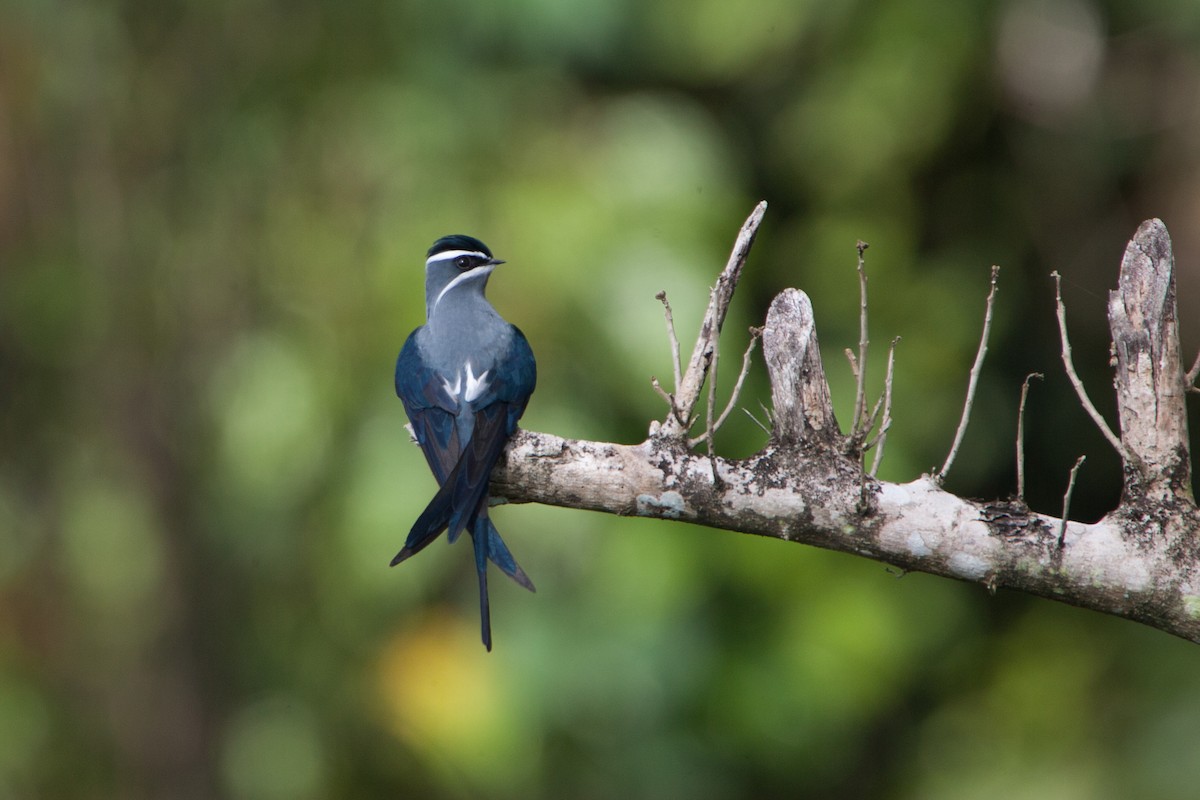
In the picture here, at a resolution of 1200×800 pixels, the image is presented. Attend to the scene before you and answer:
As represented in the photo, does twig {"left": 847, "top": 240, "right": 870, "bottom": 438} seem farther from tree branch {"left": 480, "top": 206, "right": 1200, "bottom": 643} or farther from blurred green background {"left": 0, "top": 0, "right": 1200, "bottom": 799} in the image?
blurred green background {"left": 0, "top": 0, "right": 1200, "bottom": 799}

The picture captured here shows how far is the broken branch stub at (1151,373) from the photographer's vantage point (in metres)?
2.71

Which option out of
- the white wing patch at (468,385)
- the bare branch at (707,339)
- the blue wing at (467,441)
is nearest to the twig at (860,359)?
the bare branch at (707,339)

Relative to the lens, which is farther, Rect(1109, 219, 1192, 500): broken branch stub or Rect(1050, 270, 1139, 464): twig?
Rect(1109, 219, 1192, 500): broken branch stub

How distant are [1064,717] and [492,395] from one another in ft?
15.4

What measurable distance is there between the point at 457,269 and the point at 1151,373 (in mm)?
2160

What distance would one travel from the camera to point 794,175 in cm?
710

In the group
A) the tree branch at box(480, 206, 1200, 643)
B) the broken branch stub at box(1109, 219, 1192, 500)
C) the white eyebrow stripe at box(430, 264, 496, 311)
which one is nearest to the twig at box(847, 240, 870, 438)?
the tree branch at box(480, 206, 1200, 643)

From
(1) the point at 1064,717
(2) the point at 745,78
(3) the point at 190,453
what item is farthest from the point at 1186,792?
(3) the point at 190,453

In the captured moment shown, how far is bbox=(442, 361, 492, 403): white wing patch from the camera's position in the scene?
3.62 meters

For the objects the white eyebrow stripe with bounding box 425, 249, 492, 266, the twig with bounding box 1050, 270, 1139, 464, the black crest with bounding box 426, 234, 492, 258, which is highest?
the black crest with bounding box 426, 234, 492, 258

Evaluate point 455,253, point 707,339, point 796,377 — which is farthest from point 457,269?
point 796,377

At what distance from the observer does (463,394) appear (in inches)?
144

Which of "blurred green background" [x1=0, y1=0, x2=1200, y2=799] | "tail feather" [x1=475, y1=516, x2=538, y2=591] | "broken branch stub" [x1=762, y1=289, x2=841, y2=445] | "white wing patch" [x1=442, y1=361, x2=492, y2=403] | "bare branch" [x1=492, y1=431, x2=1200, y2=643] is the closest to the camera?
"bare branch" [x1=492, y1=431, x2=1200, y2=643]

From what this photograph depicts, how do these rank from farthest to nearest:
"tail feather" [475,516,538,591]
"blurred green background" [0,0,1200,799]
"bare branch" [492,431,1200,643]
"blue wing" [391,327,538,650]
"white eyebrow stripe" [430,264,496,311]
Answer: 1. "blurred green background" [0,0,1200,799]
2. "white eyebrow stripe" [430,264,496,311]
3. "tail feather" [475,516,538,591]
4. "blue wing" [391,327,538,650]
5. "bare branch" [492,431,1200,643]
